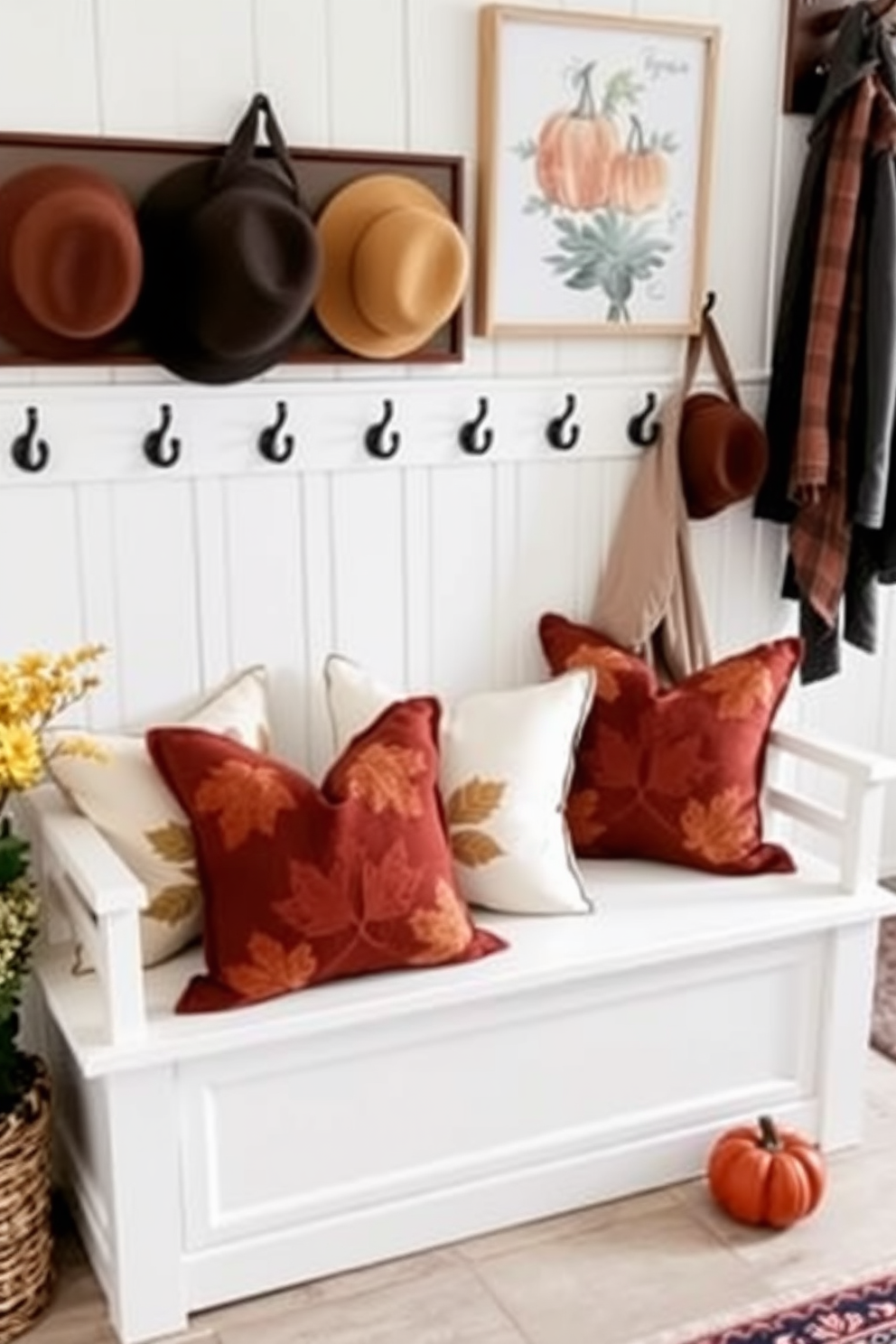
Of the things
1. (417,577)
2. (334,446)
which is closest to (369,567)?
(417,577)

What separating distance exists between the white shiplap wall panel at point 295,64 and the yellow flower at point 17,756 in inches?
40.0

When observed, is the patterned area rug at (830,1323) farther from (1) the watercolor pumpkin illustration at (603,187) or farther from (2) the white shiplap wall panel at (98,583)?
(1) the watercolor pumpkin illustration at (603,187)

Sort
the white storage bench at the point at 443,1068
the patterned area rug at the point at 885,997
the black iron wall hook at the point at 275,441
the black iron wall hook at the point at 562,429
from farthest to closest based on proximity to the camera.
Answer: the patterned area rug at the point at 885,997, the black iron wall hook at the point at 562,429, the black iron wall hook at the point at 275,441, the white storage bench at the point at 443,1068

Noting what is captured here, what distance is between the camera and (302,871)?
2.07 meters

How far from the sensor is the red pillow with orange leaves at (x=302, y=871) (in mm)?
2076

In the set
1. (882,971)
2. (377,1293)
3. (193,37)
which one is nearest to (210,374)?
(193,37)

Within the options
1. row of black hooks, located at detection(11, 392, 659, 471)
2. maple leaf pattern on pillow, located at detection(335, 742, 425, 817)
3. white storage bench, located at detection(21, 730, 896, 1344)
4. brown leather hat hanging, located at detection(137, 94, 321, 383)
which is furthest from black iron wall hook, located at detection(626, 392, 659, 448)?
maple leaf pattern on pillow, located at detection(335, 742, 425, 817)

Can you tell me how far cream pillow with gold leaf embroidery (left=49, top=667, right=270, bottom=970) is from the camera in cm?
217

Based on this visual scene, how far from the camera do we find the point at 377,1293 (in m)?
2.17

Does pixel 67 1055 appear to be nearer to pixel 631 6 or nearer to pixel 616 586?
pixel 616 586

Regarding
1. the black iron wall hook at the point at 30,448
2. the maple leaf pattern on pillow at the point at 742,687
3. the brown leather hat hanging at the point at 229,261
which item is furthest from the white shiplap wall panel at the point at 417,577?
the black iron wall hook at the point at 30,448

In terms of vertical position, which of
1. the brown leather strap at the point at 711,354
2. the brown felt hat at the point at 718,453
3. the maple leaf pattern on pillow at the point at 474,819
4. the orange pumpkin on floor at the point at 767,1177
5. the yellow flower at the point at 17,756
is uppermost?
the brown leather strap at the point at 711,354

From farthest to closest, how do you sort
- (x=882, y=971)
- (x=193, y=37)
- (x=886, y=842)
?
(x=886, y=842), (x=882, y=971), (x=193, y=37)

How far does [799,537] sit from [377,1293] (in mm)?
1518
